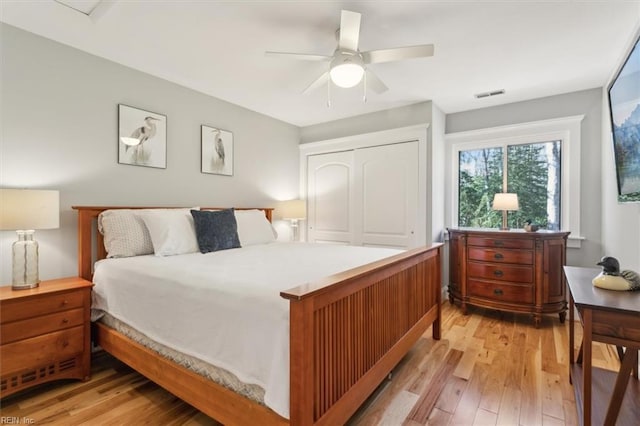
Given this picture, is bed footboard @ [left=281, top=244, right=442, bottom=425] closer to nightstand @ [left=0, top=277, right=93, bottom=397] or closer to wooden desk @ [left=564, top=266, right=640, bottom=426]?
wooden desk @ [left=564, top=266, right=640, bottom=426]

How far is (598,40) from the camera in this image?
2291mm

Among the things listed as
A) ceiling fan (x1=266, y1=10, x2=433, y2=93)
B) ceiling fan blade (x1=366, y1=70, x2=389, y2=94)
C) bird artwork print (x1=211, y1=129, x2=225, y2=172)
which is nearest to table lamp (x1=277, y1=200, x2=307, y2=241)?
bird artwork print (x1=211, y1=129, x2=225, y2=172)

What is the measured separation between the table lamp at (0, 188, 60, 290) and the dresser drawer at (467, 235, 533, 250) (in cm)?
369

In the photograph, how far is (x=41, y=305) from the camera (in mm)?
1942

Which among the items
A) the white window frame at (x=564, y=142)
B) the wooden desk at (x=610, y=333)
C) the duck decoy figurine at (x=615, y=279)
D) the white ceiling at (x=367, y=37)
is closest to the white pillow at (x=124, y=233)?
the white ceiling at (x=367, y=37)

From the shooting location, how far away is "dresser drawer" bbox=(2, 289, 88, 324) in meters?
1.81

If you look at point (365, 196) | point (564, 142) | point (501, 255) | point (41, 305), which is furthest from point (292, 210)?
point (564, 142)

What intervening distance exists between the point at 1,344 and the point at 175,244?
3.56 ft

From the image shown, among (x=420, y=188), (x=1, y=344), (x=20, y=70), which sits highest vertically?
(x=20, y=70)

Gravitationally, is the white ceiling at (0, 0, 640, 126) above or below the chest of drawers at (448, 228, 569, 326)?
above

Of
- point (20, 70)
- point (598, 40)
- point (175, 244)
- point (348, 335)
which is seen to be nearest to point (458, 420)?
point (348, 335)

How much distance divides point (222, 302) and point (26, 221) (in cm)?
149

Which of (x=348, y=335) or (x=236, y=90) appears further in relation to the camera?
(x=236, y=90)

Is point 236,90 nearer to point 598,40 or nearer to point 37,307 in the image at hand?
point 37,307
